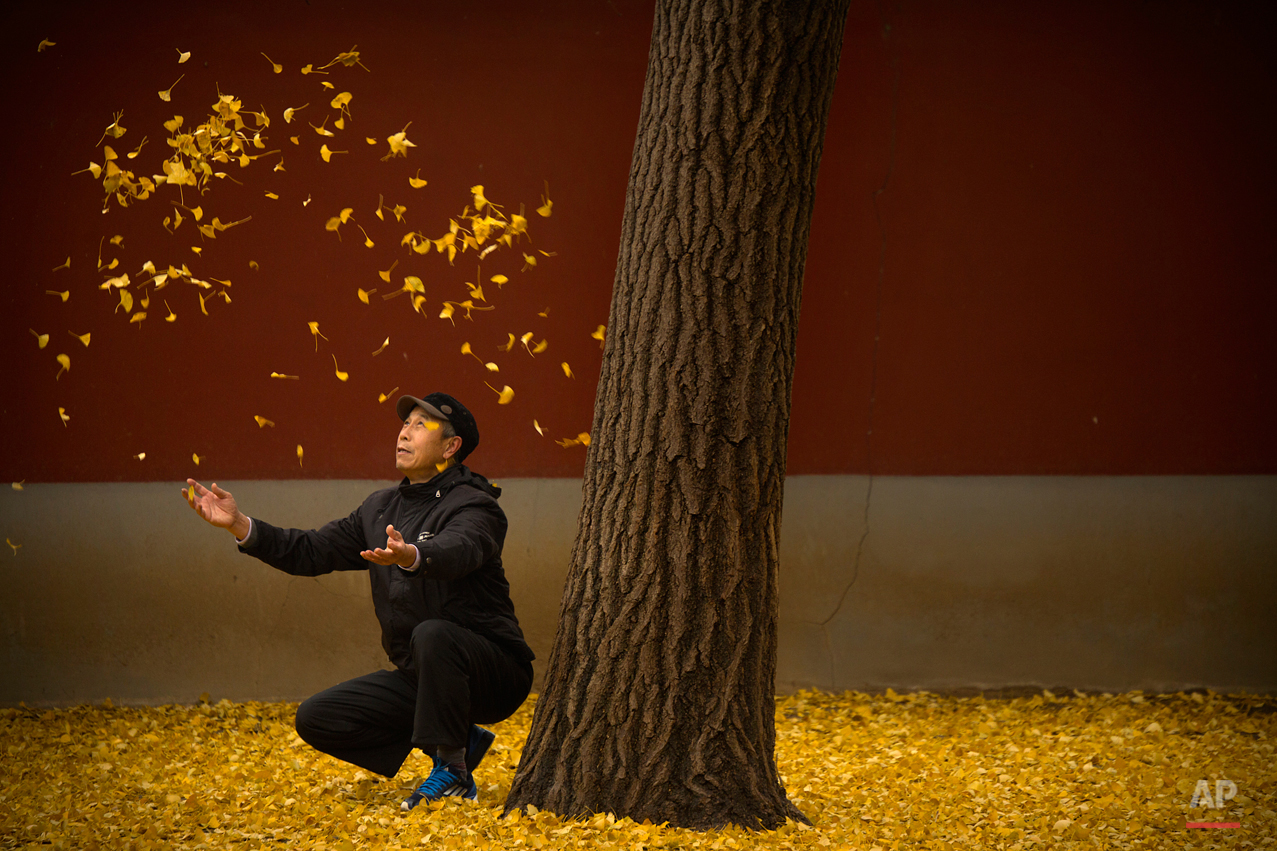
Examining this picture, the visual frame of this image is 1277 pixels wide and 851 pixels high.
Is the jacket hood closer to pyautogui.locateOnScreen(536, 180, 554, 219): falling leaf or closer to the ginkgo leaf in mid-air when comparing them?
pyautogui.locateOnScreen(536, 180, 554, 219): falling leaf

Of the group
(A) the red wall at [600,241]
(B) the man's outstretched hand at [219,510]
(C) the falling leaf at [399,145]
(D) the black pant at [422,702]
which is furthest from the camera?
(A) the red wall at [600,241]

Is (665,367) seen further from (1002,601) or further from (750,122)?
(1002,601)

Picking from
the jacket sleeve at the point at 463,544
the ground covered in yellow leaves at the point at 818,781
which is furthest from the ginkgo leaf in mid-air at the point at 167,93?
the jacket sleeve at the point at 463,544

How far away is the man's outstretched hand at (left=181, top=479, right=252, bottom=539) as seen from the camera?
3.30 m

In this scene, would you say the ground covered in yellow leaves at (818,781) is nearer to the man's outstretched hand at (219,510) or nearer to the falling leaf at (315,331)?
the man's outstretched hand at (219,510)

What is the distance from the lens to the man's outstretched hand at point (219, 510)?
3.30m

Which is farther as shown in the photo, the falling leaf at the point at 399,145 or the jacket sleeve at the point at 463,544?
the falling leaf at the point at 399,145

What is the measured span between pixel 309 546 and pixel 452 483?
0.54 metres

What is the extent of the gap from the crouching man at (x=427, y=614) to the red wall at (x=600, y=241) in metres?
1.75

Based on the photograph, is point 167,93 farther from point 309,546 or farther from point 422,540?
point 422,540

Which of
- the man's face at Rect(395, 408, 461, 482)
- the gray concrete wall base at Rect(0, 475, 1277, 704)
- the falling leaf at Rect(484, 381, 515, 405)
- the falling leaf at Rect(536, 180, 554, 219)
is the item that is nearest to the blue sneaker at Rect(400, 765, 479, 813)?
the man's face at Rect(395, 408, 461, 482)

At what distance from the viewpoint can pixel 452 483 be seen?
3.43 meters

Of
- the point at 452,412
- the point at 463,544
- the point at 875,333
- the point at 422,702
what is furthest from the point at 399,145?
the point at 422,702

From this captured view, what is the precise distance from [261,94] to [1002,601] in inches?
178
